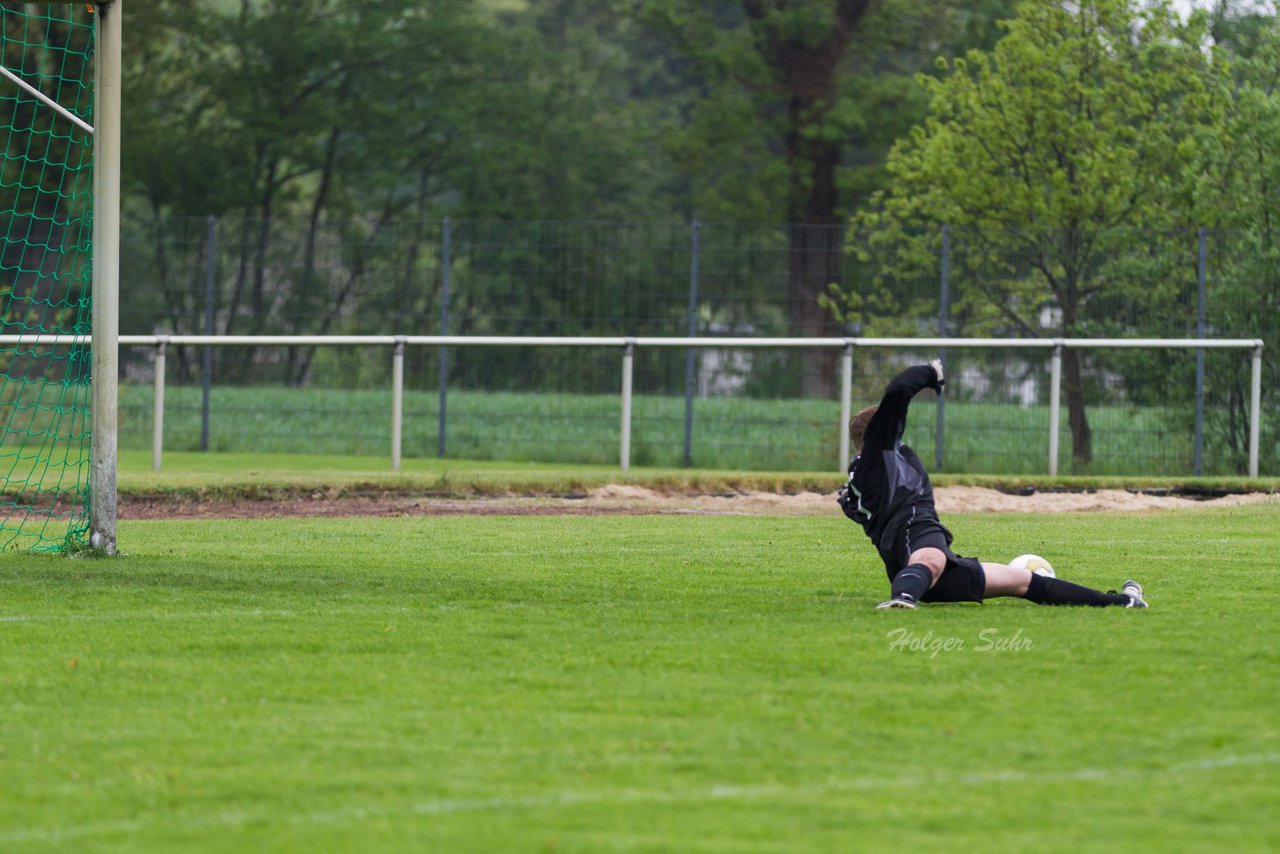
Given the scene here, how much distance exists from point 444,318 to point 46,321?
22.4 ft

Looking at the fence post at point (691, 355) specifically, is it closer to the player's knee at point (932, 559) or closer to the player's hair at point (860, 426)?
the player's hair at point (860, 426)

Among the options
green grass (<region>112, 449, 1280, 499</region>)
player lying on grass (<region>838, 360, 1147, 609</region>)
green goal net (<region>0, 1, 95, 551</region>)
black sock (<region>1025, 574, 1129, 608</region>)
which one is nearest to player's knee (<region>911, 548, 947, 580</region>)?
player lying on grass (<region>838, 360, 1147, 609</region>)

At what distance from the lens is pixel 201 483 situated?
14.5 m

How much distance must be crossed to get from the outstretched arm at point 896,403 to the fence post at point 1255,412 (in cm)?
1053

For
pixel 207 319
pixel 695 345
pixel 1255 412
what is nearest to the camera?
pixel 1255 412

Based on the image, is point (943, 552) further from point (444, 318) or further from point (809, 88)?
point (809, 88)

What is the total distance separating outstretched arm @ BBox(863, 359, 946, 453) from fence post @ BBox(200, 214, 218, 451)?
13.7 metres

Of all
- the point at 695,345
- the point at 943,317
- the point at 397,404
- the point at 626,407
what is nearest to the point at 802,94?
the point at 943,317

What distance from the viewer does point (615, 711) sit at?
5.60m

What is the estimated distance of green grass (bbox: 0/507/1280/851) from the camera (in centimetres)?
435

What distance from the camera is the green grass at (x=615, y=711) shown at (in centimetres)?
435

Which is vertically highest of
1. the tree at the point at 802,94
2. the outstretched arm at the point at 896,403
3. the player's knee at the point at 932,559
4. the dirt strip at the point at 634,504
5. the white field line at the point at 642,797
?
the tree at the point at 802,94

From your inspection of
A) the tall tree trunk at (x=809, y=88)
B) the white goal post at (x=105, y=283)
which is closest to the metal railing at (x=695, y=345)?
the white goal post at (x=105, y=283)

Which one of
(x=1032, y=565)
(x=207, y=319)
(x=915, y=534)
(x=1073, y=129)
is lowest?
(x=1032, y=565)
